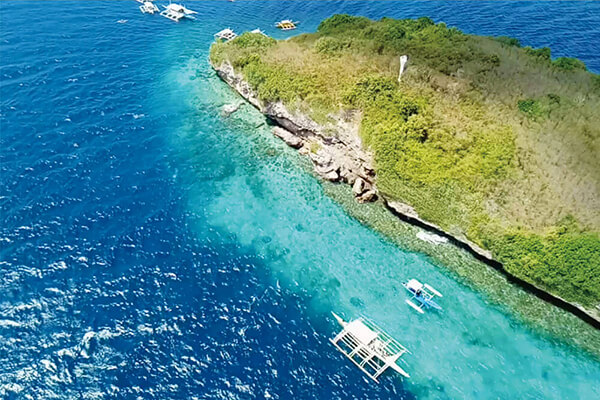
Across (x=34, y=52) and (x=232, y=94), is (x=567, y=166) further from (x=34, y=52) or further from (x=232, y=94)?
(x=34, y=52)

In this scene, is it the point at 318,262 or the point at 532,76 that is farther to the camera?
the point at 532,76

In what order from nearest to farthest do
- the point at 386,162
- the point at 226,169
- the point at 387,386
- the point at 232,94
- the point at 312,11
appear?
the point at 387,386, the point at 386,162, the point at 226,169, the point at 232,94, the point at 312,11

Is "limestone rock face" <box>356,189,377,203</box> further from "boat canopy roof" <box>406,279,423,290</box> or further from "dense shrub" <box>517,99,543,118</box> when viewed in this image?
"dense shrub" <box>517,99,543,118</box>

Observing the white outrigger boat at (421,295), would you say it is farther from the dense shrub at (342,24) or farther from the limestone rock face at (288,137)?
the dense shrub at (342,24)

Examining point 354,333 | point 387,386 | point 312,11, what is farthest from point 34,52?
point 387,386

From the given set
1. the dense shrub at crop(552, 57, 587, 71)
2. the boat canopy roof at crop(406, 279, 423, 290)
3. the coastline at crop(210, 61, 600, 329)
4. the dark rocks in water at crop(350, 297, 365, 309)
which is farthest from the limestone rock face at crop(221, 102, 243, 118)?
the dense shrub at crop(552, 57, 587, 71)
